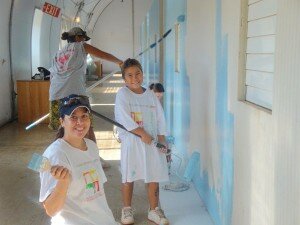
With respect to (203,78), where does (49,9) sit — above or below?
above

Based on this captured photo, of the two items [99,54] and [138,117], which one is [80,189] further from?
[99,54]

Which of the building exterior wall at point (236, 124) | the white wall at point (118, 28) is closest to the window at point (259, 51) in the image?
the building exterior wall at point (236, 124)

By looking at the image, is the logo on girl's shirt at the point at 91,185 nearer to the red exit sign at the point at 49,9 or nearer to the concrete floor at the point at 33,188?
the concrete floor at the point at 33,188

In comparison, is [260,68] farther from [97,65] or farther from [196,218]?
[97,65]

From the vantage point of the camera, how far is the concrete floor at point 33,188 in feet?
12.2

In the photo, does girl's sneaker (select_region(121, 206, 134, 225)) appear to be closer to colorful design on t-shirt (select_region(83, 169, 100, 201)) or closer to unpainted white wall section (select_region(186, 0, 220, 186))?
unpainted white wall section (select_region(186, 0, 220, 186))

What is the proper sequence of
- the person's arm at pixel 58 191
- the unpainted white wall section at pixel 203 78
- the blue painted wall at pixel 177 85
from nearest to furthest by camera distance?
the person's arm at pixel 58 191 < the unpainted white wall section at pixel 203 78 < the blue painted wall at pixel 177 85

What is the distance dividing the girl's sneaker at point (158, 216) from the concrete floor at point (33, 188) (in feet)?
0.26

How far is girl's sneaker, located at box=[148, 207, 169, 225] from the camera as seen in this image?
3480mm

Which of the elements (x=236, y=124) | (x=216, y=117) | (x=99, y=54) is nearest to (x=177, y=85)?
(x=99, y=54)

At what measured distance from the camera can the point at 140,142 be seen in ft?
11.1

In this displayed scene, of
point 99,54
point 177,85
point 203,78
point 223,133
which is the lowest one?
point 223,133

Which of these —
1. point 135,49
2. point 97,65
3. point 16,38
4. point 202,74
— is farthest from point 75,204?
point 135,49

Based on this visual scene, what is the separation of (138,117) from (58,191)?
155 centimetres
